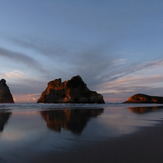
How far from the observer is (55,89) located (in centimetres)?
13525

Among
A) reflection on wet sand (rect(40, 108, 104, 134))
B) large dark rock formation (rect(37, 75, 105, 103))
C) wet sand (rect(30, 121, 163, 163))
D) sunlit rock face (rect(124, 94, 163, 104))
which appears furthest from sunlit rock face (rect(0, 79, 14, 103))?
wet sand (rect(30, 121, 163, 163))

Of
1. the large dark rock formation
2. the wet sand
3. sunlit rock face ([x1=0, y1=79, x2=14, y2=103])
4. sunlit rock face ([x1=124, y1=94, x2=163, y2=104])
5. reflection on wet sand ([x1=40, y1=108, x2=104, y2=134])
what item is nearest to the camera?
the wet sand

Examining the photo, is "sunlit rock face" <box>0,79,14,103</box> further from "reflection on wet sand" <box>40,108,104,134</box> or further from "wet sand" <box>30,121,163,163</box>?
"wet sand" <box>30,121,163,163</box>

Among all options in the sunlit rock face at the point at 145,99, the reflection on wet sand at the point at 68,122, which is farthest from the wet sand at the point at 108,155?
the sunlit rock face at the point at 145,99

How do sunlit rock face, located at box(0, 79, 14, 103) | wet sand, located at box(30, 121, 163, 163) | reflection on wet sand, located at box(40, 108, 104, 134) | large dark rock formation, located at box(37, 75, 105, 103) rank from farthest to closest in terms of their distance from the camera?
sunlit rock face, located at box(0, 79, 14, 103), large dark rock formation, located at box(37, 75, 105, 103), reflection on wet sand, located at box(40, 108, 104, 134), wet sand, located at box(30, 121, 163, 163)

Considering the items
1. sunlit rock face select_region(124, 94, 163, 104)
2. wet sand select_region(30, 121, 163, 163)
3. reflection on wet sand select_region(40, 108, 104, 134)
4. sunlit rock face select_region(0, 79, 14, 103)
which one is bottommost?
wet sand select_region(30, 121, 163, 163)

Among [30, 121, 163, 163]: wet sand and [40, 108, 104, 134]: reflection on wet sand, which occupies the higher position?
[40, 108, 104, 134]: reflection on wet sand

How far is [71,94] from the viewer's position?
12412cm

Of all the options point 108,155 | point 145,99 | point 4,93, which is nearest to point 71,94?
point 145,99

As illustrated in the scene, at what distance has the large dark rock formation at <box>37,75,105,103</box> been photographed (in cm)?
12400

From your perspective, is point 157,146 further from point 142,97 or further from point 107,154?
point 142,97

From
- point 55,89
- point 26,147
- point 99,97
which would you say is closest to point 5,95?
point 55,89

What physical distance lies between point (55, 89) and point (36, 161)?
132094mm

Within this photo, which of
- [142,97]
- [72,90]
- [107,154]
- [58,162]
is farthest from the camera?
[142,97]
